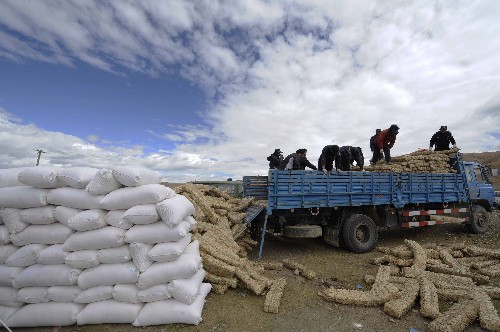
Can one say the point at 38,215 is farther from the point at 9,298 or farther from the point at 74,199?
the point at 9,298

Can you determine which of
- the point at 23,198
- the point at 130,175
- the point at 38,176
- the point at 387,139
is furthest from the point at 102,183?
the point at 387,139

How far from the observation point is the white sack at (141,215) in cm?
377

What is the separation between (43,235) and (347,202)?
20.1ft

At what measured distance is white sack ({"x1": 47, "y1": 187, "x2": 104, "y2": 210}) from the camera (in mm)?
3873

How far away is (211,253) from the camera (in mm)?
4734

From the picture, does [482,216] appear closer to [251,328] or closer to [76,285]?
[251,328]

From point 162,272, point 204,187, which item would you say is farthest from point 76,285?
point 204,187

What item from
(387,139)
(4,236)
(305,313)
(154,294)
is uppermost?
(387,139)

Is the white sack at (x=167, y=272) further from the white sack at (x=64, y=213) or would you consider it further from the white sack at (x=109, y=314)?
the white sack at (x=64, y=213)

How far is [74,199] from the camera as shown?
12.7ft

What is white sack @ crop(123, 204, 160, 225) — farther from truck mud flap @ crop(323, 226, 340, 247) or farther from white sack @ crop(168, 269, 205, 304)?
truck mud flap @ crop(323, 226, 340, 247)

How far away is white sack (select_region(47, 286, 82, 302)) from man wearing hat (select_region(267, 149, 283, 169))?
6.65 metres

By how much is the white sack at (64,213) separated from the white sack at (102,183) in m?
0.38

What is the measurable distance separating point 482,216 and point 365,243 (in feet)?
18.6
